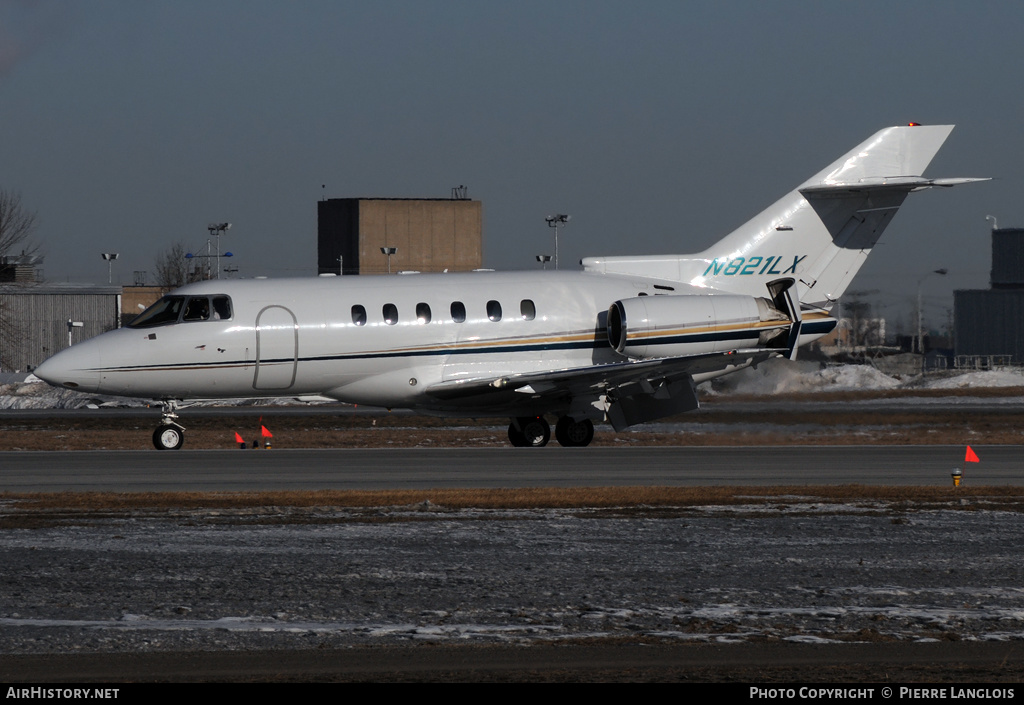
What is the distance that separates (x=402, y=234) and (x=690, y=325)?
229 ft

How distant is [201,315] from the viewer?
82.1 feet

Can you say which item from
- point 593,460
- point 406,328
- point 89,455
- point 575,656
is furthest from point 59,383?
point 575,656

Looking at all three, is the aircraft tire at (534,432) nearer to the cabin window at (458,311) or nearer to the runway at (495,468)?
the runway at (495,468)

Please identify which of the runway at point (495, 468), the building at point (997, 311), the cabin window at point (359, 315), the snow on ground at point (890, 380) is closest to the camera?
the runway at point (495, 468)

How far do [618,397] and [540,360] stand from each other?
1741 mm

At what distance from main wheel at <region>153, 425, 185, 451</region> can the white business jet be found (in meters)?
0.04

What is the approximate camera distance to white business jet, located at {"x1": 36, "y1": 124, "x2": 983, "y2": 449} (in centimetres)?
2488

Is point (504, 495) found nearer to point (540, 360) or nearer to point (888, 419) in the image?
point (540, 360)

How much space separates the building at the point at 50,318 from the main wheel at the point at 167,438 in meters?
49.5

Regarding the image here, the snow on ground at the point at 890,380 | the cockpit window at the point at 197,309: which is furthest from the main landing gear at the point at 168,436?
the snow on ground at the point at 890,380

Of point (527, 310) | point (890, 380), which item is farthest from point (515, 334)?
point (890, 380)

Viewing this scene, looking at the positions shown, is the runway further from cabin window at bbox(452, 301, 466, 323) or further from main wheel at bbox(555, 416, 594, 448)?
cabin window at bbox(452, 301, 466, 323)

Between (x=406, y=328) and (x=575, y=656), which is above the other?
(x=406, y=328)

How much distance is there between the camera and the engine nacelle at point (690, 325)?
25922 millimetres
